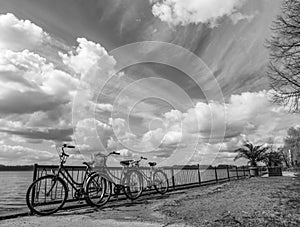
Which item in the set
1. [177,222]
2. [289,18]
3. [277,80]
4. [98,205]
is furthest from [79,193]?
[289,18]

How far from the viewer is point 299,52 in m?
9.15

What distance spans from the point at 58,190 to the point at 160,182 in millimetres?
4146

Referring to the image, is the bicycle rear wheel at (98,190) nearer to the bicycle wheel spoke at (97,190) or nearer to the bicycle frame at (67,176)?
the bicycle wheel spoke at (97,190)

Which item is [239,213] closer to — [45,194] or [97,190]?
[97,190]

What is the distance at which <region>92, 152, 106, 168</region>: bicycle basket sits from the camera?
660 cm

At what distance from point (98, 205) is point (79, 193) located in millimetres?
573

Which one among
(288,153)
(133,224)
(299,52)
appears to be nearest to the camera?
(133,224)

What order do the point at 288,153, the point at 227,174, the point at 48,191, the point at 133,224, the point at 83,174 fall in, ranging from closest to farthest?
the point at 133,224, the point at 48,191, the point at 83,174, the point at 227,174, the point at 288,153

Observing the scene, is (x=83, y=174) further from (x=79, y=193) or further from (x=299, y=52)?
(x=299, y=52)

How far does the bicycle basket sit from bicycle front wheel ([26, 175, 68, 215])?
3.95 feet

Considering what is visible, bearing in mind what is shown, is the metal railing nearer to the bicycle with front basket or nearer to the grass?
the bicycle with front basket

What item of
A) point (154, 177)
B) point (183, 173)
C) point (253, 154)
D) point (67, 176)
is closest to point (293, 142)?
point (253, 154)

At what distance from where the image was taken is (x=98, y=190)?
6.29 meters

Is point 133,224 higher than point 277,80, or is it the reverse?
point 277,80
